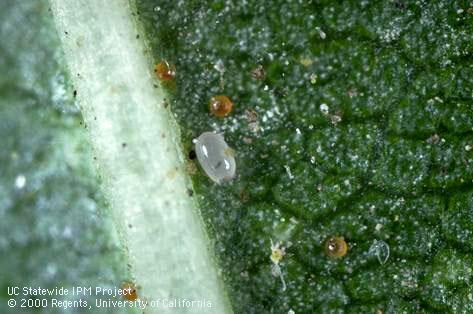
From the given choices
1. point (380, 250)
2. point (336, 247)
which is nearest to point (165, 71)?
point (336, 247)

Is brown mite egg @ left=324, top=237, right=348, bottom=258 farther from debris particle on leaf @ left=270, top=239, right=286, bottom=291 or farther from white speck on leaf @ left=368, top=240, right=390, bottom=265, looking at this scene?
debris particle on leaf @ left=270, top=239, right=286, bottom=291

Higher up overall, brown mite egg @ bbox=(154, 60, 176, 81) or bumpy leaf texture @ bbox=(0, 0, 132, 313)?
brown mite egg @ bbox=(154, 60, 176, 81)

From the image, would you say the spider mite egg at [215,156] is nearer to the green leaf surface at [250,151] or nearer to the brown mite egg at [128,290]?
the green leaf surface at [250,151]

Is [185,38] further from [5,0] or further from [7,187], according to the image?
[7,187]

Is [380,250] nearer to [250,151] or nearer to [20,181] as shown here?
[250,151]

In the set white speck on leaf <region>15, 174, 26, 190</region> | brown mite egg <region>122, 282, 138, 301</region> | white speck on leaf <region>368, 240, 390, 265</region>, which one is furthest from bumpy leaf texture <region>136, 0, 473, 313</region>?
white speck on leaf <region>15, 174, 26, 190</region>

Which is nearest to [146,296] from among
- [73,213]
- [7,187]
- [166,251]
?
[166,251]
